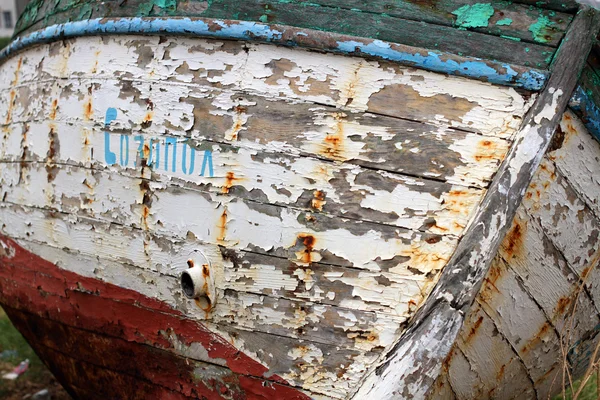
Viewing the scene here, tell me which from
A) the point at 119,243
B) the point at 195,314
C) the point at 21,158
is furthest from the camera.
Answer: the point at 21,158

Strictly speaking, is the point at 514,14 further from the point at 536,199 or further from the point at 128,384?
the point at 128,384

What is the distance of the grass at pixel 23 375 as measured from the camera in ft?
12.8

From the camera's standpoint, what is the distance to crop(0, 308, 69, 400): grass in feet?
12.8

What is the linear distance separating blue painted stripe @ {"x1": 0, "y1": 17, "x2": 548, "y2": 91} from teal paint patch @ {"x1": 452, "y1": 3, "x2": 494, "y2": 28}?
0.37 ft

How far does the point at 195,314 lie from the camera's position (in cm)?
215

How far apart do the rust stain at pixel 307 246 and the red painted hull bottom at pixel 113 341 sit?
14.6 inches

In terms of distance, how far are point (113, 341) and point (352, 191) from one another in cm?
119

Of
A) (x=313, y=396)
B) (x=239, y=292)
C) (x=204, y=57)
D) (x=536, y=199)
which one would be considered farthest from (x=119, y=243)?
(x=536, y=199)

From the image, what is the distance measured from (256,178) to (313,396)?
64 centimetres

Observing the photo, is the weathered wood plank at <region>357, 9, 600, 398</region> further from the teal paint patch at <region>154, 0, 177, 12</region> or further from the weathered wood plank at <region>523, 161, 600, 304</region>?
the teal paint patch at <region>154, 0, 177, 12</region>

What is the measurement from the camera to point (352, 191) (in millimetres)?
1873

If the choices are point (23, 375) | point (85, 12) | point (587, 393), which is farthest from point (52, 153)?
point (587, 393)

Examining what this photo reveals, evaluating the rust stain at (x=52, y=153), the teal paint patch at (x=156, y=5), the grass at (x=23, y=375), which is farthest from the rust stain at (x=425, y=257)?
the grass at (x=23, y=375)

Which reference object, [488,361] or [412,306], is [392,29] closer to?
[412,306]
